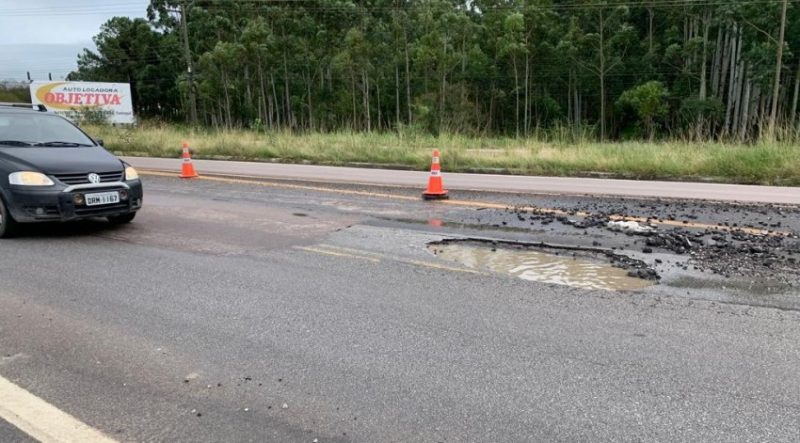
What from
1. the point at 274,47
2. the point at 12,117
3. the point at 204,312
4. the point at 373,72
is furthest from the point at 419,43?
the point at 204,312

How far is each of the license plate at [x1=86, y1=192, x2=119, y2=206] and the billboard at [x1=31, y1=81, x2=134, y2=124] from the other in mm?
43477

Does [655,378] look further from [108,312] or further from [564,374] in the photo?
[108,312]

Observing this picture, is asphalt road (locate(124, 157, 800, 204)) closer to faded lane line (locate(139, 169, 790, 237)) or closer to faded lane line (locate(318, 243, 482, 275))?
faded lane line (locate(139, 169, 790, 237))

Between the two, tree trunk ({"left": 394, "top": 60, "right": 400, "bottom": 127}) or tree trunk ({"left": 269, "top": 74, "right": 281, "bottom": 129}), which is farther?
tree trunk ({"left": 269, "top": 74, "right": 281, "bottom": 129})

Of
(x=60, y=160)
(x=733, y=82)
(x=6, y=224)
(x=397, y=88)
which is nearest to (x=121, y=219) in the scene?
(x=60, y=160)

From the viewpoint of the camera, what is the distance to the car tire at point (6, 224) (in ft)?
24.0

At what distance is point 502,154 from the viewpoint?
59.4ft

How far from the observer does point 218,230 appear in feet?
26.7

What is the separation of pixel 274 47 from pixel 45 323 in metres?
58.3

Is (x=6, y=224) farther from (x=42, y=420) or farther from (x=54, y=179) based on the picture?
(x=42, y=420)

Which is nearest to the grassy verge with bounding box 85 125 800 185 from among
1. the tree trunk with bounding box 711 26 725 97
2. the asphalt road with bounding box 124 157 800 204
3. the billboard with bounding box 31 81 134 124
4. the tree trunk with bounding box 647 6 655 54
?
the asphalt road with bounding box 124 157 800 204

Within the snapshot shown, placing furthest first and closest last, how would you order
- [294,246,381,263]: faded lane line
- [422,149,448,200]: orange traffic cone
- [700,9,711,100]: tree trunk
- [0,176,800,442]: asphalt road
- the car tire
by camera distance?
[700,9,711,100]: tree trunk < [422,149,448,200]: orange traffic cone < the car tire < [294,246,381,263]: faded lane line < [0,176,800,442]: asphalt road

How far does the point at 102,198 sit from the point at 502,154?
41.4 ft

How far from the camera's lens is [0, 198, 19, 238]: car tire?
288 inches
